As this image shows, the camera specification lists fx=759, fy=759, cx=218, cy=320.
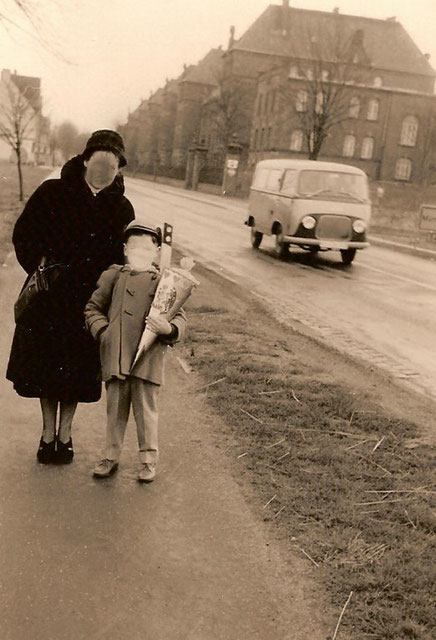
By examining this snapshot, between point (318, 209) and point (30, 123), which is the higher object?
point (30, 123)

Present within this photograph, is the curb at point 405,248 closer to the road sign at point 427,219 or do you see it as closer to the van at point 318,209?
the road sign at point 427,219

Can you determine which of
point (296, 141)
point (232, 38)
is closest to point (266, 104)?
point (296, 141)

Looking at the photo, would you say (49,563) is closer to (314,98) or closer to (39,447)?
(39,447)

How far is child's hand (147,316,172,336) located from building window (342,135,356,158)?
64.8 m

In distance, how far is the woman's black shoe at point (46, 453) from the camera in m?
4.44

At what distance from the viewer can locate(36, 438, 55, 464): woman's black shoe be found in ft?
14.6

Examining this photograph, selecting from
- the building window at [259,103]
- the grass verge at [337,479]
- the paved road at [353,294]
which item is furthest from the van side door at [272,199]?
the building window at [259,103]

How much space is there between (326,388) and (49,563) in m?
3.50

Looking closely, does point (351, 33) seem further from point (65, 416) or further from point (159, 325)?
point (159, 325)

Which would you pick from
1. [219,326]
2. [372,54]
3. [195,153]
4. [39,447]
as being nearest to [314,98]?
[195,153]

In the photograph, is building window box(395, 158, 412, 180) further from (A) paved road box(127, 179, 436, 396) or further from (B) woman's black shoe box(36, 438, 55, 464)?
(B) woman's black shoe box(36, 438, 55, 464)

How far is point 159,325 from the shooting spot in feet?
13.0

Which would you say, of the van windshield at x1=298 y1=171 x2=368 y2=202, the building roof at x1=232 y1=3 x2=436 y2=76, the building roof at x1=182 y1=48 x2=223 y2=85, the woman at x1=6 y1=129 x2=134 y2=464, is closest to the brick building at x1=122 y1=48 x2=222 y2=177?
the building roof at x1=182 y1=48 x2=223 y2=85

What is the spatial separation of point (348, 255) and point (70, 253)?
13.9 meters
